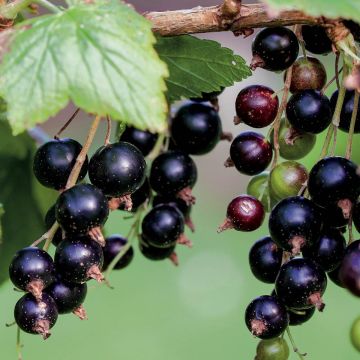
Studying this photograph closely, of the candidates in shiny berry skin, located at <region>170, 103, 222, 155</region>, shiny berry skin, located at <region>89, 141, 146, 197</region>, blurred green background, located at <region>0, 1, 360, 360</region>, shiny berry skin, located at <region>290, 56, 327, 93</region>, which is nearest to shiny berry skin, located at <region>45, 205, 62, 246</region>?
shiny berry skin, located at <region>89, 141, 146, 197</region>

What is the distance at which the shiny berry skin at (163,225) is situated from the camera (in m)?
1.14

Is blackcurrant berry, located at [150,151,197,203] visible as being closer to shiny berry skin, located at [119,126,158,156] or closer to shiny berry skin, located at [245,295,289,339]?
shiny berry skin, located at [119,126,158,156]

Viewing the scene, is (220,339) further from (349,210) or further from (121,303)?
(349,210)

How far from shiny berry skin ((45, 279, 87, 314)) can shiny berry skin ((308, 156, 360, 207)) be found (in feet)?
0.93

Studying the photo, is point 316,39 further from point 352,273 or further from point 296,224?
point 352,273

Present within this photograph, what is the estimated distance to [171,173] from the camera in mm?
1138

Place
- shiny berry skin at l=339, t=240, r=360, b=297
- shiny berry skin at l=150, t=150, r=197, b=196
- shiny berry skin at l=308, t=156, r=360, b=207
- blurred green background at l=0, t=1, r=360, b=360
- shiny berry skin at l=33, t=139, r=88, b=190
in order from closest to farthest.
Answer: shiny berry skin at l=339, t=240, r=360, b=297 → shiny berry skin at l=308, t=156, r=360, b=207 → shiny berry skin at l=33, t=139, r=88, b=190 → shiny berry skin at l=150, t=150, r=197, b=196 → blurred green background at l=0, t=1, r=360, b=360

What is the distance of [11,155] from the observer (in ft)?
4.23

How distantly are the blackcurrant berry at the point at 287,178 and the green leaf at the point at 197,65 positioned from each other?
12cm

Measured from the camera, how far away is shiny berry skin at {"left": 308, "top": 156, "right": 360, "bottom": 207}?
887 millimetres

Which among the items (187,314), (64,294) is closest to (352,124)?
(64,294)

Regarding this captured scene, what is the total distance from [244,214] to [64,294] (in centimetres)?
24

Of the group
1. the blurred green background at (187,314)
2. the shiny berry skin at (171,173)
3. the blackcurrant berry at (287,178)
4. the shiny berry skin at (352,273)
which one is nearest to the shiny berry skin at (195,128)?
Result: the shiny berry skin at (171,173)

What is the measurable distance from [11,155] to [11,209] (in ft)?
0.26
